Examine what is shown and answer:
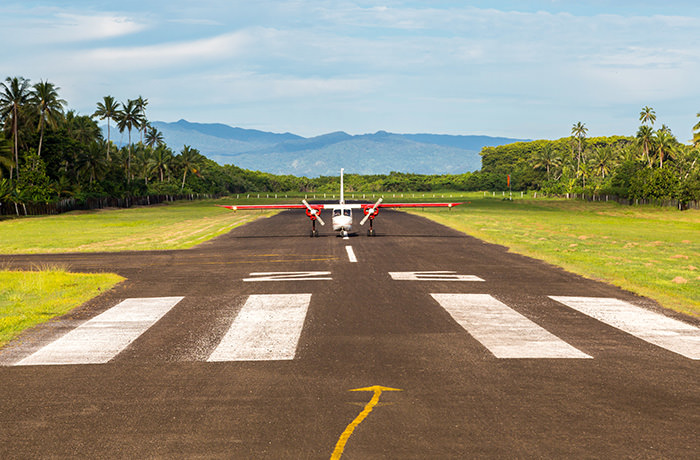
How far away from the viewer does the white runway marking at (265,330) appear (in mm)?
9141

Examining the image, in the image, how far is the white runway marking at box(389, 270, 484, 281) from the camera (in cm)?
1773

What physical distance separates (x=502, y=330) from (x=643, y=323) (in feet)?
9.83

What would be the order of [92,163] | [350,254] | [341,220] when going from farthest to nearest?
1. [92,163]
2. [341,220]
3. [350,254]

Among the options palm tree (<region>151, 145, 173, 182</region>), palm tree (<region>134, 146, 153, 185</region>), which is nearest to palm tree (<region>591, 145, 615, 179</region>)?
palm tree (<region>151, 145, 173, 182</region>)

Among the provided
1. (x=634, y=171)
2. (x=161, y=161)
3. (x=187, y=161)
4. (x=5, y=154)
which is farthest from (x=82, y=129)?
(x=634, y=171)

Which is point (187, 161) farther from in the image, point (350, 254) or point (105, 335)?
point (105, 335)

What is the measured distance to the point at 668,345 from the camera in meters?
9.72

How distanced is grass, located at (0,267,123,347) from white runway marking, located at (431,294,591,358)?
8.04 m

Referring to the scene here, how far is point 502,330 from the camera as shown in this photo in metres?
10.7

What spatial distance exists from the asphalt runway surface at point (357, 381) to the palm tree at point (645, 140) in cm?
12331

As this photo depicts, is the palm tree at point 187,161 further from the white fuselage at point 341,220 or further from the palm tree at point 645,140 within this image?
the white fuselage at point 341,220

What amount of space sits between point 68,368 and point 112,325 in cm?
309

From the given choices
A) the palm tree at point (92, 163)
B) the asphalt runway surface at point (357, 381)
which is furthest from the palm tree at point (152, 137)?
the asphalt runway surface at point (357, 381)

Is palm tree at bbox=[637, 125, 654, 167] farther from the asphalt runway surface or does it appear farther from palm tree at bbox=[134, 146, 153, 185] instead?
the asphalt runway surface
